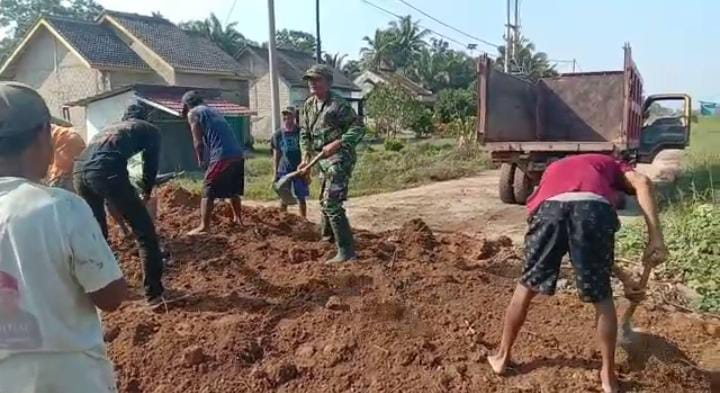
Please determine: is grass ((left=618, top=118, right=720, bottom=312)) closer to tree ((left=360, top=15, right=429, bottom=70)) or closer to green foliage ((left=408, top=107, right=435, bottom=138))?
green foliage ((left=408, top=107, right=435, bottom=138))

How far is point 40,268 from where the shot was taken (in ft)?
5.88

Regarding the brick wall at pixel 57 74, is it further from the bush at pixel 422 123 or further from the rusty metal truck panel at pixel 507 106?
the rusty metal truck panel at pixel 507 106

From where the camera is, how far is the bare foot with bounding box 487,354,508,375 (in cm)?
341

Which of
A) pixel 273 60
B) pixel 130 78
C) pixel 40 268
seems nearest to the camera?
pixel 40 268

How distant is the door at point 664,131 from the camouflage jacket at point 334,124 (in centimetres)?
728

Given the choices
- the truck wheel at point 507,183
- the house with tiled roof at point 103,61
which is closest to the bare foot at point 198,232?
the truck wheel at point 507,183

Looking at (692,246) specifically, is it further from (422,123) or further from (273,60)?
(422,123)

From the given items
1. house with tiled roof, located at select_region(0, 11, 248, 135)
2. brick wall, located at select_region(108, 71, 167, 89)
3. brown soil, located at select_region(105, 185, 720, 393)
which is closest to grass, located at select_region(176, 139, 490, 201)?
brown soil, located at select_region(105, 185, 720, 393)

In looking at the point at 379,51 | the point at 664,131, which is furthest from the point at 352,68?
the point at 664,131

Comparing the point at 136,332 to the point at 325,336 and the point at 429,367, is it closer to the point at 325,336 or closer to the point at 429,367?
the point at 325,336

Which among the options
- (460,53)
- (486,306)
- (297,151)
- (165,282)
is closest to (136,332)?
(165,282)

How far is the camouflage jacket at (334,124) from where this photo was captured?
5.43 meters

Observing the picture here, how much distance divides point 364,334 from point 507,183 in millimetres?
7039

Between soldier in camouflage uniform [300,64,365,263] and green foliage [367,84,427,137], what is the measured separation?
25518 millimetres
